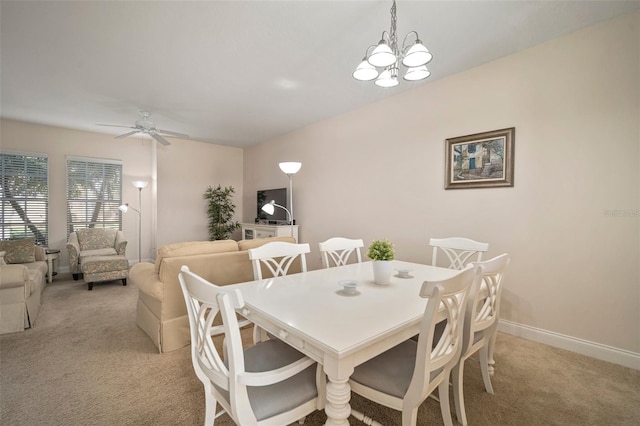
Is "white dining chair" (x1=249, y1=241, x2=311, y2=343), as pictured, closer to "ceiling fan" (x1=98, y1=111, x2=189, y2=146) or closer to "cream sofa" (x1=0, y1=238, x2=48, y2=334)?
"cream sofa" (x1=0, y1=238, x2=48, y2=334)

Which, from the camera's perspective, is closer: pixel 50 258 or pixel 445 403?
pixel 445 403

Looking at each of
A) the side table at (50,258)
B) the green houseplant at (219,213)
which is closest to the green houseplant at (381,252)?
the green houseplant at (219,213)

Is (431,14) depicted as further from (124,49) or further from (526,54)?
(124,49)

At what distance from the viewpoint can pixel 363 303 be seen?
143 centimetres

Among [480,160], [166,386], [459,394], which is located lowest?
[166,386]

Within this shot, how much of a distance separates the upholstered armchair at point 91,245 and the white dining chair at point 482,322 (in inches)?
209

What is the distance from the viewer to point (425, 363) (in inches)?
43.4

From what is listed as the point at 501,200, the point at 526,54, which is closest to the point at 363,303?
the point at 501,200

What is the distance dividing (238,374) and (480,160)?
9.56 ft

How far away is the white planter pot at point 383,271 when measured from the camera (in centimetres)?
175

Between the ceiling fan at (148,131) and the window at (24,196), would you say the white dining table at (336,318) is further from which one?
the window at (24,196)

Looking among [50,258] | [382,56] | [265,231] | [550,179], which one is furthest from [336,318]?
[50,258]

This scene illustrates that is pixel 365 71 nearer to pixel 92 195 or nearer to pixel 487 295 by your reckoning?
pixel 487 295

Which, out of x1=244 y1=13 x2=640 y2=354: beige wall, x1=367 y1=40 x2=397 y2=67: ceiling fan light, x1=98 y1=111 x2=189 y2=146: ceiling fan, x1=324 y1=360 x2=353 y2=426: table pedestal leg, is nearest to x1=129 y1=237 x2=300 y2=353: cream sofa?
x1=324 y1=360 x2=353 y2=426: table pedestal leg
